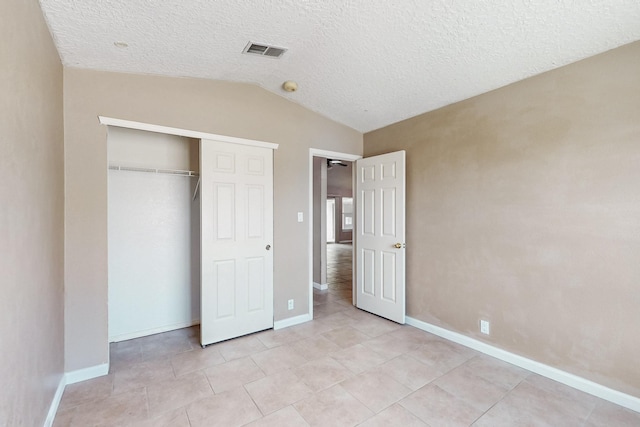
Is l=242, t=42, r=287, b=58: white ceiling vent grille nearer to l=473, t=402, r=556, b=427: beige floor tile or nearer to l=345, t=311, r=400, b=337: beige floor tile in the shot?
l=345, t=311, r=400, b=337: beige floor tile

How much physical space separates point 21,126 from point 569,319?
3640 millimetres

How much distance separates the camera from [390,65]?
2.50m

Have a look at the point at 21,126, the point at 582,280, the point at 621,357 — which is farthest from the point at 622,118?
the point at 21,126

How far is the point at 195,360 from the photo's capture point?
2.61 m

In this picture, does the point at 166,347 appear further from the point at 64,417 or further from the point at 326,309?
the point at 326,309

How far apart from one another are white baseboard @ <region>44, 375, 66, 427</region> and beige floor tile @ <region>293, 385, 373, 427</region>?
1.48m

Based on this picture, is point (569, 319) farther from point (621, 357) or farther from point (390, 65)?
point (390, 65)

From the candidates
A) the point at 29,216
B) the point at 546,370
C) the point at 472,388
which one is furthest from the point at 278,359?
the point at 546,370

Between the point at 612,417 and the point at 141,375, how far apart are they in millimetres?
3360

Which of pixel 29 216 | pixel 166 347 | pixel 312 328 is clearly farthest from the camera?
pixel 312 328

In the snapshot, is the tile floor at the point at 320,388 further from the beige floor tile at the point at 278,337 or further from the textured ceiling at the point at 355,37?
the textured ceiling at the point at 355,37

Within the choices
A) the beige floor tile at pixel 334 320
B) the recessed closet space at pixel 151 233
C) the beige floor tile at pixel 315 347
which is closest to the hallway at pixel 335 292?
the beige floor tile at pixel 334 320

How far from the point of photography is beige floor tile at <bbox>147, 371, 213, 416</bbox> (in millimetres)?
1994

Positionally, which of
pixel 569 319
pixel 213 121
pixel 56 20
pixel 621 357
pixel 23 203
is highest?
pixel 56 20
